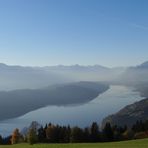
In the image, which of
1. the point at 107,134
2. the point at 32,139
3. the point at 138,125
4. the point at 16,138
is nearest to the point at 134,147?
the point at 32,139

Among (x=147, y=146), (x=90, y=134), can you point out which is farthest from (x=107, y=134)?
(x=147, y=146)

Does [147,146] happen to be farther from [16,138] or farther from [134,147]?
[16,138]

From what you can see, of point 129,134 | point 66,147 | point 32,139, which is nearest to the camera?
point 66,147

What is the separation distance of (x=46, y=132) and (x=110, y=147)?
69100 millimetres

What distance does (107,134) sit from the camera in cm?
12125

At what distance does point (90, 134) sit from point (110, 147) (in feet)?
231

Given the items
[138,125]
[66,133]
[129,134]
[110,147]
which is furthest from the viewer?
[138,125]

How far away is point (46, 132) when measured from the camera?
125 meters

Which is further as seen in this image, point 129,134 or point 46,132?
point 129,134

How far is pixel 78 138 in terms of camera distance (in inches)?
4811

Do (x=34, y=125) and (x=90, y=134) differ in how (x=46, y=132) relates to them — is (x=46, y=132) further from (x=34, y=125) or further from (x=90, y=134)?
(x=34, y=125)

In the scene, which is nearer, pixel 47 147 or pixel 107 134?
pixel 47 147

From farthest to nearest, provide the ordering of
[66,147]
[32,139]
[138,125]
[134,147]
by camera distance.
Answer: [138,125], [32,139], [66,147], [134,147]

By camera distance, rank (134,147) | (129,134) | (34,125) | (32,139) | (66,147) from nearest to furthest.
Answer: (134,147), (66,147), (32,139), (34,125), (129,134)
